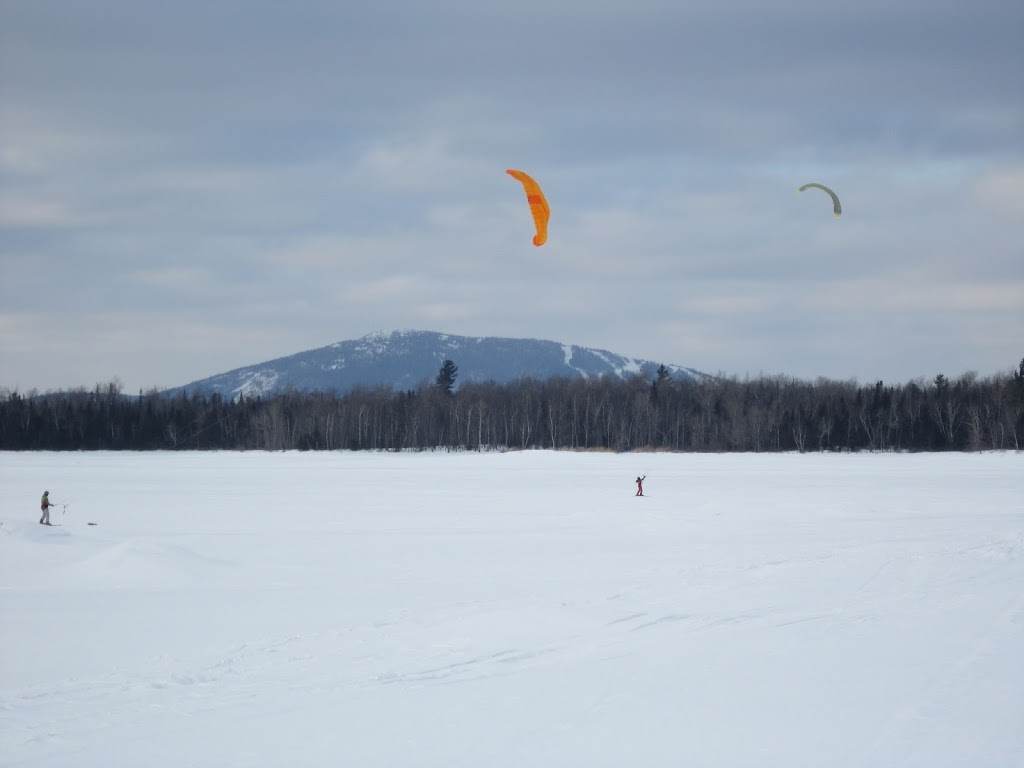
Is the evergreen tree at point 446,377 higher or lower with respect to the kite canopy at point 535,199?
higher

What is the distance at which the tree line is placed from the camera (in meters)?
73.6

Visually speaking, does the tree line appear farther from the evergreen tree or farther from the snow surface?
the snow surface

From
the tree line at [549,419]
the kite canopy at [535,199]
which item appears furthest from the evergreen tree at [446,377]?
the kite canopy at [535,199]

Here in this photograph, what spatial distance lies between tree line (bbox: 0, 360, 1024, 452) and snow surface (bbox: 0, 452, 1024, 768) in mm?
57233

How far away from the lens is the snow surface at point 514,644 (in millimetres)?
6113

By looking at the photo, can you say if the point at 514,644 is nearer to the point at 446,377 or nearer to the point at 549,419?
the point at 549,419

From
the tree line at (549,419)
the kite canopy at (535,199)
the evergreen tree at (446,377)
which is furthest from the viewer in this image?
the evergreen tree at (446,377)

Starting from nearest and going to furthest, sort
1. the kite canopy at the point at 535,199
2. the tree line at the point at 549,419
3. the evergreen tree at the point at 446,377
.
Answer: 1. the kite canopy at the point at 535,199
2. the tree line at the point at 549,419
3. the evergreen tree at the point at 446,377

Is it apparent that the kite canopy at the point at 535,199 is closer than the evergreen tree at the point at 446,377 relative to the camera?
Yes

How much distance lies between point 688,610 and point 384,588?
3.62m

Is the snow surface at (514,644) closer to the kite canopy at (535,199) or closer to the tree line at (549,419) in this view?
the kite canopy at (535,199)

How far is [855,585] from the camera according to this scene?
11.6 meters

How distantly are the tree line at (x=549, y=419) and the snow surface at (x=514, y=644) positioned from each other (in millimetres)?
57233

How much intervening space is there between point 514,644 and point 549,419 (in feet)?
256
